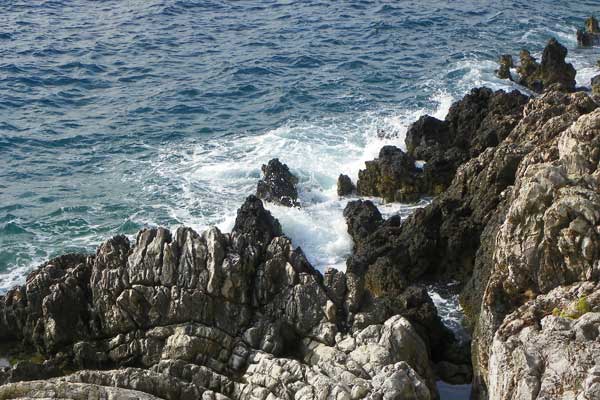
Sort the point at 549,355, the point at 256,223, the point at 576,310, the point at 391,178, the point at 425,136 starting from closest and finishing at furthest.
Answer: the point at 549,355
the point at 576,310
the point at 256,223
the point at 391,178
the point at 425,136

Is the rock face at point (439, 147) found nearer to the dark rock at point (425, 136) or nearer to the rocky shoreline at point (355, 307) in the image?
the dark rock at point (425, 136)

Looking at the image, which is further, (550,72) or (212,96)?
(212,96)

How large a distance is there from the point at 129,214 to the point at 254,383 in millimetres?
16926

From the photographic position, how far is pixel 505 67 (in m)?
48.3

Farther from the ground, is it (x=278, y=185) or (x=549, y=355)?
(x=549, y=355)

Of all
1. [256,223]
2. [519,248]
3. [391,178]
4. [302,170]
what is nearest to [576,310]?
[519,248]

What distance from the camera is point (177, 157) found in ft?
129

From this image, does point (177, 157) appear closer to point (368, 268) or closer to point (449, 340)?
point (368, 268)

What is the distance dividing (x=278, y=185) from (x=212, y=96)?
1458 centimetres

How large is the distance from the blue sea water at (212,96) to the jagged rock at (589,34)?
1599 mm

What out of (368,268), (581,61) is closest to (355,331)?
(368,268)

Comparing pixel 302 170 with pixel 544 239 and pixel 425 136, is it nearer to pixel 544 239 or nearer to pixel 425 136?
pixel 425 136

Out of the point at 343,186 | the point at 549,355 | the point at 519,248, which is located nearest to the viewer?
the point at 549,355

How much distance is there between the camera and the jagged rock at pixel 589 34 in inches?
2154
